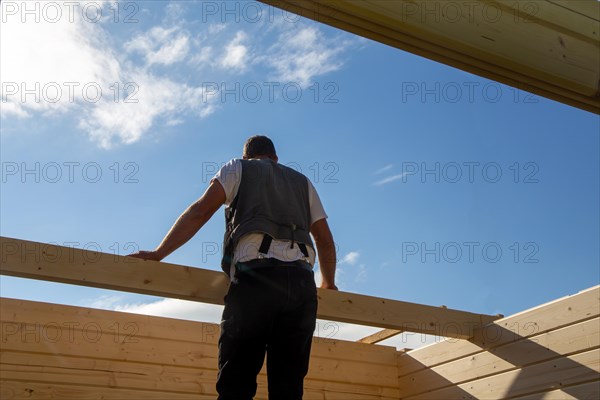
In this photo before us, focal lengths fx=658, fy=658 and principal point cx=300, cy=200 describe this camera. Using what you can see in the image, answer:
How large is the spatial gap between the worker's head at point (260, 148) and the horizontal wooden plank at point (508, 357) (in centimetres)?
202

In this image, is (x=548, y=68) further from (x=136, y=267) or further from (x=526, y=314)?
(x=526, y=314)

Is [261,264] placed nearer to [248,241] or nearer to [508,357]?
[248,241]

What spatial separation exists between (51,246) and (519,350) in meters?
2.89

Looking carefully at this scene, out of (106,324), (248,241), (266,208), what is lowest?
(106,324)

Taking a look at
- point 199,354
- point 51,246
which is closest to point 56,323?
→ point 199,354

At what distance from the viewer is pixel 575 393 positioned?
374cm

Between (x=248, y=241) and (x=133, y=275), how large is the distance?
666mm

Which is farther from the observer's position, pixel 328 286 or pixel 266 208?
pixel 328 286

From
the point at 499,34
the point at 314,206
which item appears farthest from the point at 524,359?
the point at 499,34

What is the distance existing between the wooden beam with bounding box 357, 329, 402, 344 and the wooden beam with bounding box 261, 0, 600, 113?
321 centimetres

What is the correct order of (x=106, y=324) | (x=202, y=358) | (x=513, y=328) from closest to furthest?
(x=513, y=328), (x=106, y=324), (x=202, y=358)

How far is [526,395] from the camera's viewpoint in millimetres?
4055

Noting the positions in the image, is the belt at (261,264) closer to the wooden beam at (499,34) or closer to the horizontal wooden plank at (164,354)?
the wooden beam at (499,34)

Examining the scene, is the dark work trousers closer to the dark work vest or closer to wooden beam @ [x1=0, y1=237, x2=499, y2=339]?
the dark work vest
